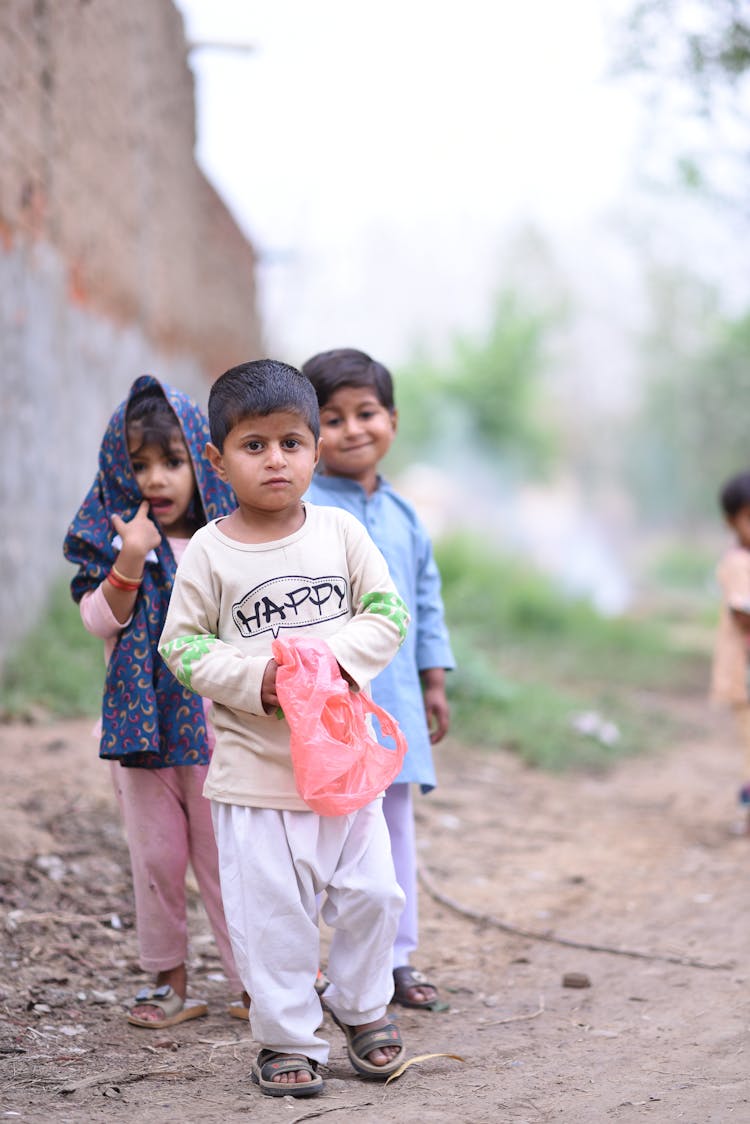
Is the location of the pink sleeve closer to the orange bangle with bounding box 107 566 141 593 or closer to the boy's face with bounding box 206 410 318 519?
the orange bangle with bounding box 107 566 141 593

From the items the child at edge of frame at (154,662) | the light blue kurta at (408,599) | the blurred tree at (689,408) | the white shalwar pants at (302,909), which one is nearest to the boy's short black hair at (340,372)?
the light blue kurta at (408,599)

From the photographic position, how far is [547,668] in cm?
1002

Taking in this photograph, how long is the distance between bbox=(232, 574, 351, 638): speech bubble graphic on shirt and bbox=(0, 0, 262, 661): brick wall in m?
3.80

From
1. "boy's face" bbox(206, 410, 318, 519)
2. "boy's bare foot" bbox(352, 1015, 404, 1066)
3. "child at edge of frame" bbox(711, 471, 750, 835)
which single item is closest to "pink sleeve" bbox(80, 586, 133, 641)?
"boy's face" bbox(206, 410, 318, 519)

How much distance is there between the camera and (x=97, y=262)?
7.65 m

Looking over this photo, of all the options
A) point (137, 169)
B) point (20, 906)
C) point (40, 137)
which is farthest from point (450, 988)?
point (137, 169)

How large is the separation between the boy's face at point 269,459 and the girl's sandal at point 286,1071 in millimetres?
1154

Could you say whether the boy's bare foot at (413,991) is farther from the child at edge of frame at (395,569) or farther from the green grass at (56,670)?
the green grass at (56,670)

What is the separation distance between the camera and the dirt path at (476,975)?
2422mm

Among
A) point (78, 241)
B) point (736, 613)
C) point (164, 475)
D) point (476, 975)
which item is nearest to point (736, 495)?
point (736, 613)

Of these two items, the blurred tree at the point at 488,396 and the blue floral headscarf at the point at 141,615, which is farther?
the blurred tree at the point at 488,396

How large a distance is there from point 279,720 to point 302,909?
392 millimetres

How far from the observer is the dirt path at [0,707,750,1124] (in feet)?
7.95

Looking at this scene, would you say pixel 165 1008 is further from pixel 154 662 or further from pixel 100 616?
pixel 100 616
